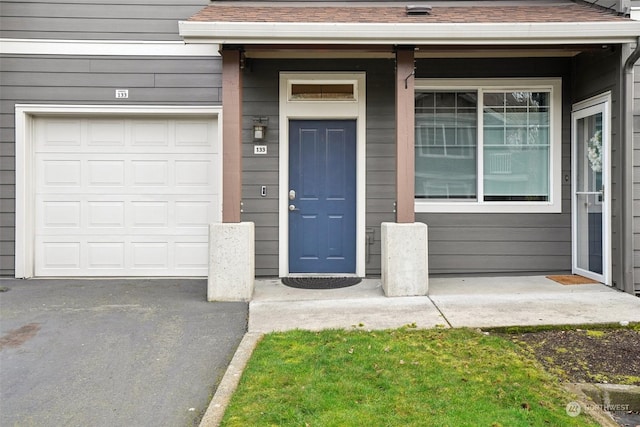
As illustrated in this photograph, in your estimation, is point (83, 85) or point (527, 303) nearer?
point (527, 303)

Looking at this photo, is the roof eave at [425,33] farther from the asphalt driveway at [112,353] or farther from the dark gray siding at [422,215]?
the asphalt driveway at [112,353]

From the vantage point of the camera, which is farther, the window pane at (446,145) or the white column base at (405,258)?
the window pane at (446,145)

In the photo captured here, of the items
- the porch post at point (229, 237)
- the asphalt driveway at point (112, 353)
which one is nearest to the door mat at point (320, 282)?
the porch post at point (229, 237)

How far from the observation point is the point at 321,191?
5863 millimetres

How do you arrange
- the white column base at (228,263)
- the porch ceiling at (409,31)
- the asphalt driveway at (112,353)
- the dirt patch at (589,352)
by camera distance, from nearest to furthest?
the asphalt driveway at (112,353) < the dirt patch at (589,352) < the porch ceiling at (409,31) < the white column base at (228,263)

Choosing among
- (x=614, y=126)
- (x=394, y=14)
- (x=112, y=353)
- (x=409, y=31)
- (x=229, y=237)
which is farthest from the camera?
(x=394, y=14)

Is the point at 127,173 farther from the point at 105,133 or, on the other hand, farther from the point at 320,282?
the point at 320,282

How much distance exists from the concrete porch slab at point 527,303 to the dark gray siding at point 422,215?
42 cm

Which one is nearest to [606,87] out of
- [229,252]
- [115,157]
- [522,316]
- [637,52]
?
[637,52]

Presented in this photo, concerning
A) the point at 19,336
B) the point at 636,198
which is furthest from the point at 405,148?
the point at 19,336

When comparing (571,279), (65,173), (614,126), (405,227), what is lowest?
(571,279)

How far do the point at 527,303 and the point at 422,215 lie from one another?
Result: 1.80 metres

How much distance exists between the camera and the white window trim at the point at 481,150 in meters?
5.75

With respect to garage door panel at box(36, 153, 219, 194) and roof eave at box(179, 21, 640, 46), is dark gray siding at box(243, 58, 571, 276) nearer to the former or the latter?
garage door panel at box(36, 153, 219, 194)
